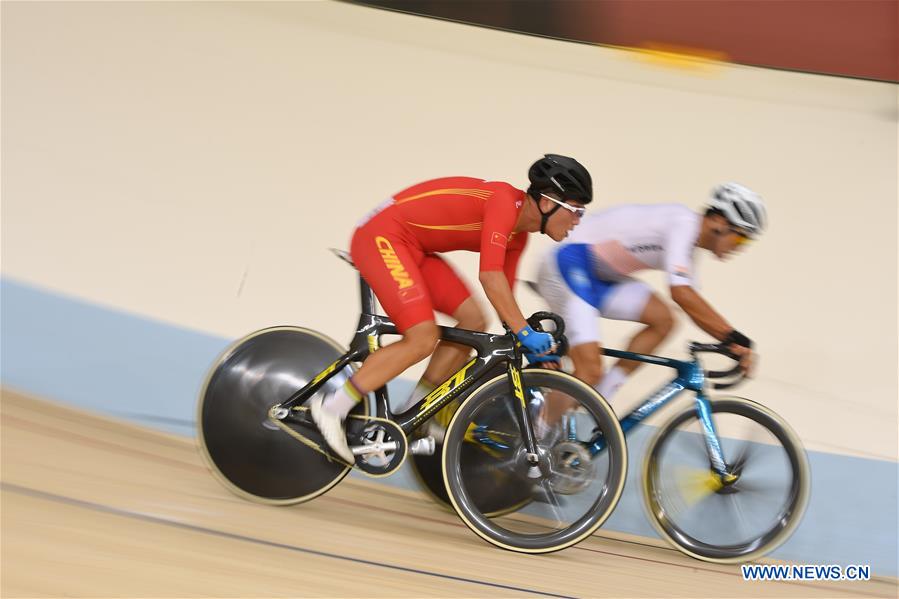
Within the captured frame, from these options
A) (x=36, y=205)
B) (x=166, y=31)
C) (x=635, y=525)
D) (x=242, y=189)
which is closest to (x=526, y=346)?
(x=635, y=525)

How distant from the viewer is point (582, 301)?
3020 mm

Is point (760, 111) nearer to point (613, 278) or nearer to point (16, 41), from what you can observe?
point (613, 278)

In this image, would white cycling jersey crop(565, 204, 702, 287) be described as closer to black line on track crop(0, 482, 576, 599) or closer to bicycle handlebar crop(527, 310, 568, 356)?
bicycle handlebar crop(527, 310, 568, 356)

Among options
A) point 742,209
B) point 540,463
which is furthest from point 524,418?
point 742,209

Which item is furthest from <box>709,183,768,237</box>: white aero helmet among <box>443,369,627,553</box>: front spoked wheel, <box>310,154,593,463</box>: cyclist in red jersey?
<box>443,369,627,553</box>: front spoked wheel

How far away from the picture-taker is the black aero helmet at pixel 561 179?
8.50ft

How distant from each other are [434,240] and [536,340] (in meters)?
0.51

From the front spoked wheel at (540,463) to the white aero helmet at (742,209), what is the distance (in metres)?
0.80

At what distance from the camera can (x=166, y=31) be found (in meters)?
6.87

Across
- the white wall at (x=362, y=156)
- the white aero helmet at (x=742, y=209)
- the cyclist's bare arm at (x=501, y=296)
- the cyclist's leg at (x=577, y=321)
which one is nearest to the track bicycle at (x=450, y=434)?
the cyclist's bare arm at (x=501, y=296)

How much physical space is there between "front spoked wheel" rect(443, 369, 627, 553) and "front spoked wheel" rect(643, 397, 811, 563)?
35cm

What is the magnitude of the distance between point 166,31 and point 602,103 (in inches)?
142

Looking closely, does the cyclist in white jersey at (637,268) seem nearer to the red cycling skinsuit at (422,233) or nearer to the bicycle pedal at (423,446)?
the red cycling skinsuit at (422,233)

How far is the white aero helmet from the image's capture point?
2.82 meters
